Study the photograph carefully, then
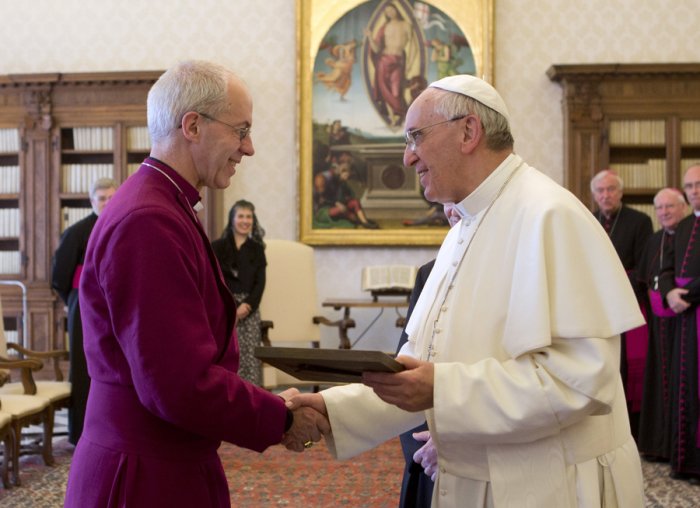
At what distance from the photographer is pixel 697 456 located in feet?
13.6

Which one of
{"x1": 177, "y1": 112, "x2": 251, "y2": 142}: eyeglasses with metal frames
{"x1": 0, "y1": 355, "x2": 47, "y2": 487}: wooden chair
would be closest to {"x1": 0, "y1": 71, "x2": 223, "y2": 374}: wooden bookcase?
{"x1": 0, "y1": 355, "x2": 47, "y2": 487}: wooden chair

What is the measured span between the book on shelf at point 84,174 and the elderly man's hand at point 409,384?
19.9ft

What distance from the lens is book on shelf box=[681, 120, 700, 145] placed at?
6.67 metres

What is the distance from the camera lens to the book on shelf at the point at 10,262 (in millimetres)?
6957

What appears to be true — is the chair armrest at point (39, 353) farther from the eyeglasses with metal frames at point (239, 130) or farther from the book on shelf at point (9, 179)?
the eyeglasses with metal frames at point (239, 130)

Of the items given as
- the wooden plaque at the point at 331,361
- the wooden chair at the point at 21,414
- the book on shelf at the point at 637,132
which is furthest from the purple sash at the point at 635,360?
the wooden chair at the point at 21,414

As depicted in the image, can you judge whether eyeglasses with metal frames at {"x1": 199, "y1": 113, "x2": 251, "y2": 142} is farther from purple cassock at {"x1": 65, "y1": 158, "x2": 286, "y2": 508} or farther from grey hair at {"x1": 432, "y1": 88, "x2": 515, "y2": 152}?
grey hair at {"x1": 432, "y1": 88, "x2": 515, "y2": 152}

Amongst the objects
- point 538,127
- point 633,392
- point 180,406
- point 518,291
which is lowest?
point 633,392

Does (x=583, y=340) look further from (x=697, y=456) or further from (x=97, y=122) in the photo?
(x=97, y=122)

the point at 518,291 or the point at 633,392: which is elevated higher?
the point at 518,291

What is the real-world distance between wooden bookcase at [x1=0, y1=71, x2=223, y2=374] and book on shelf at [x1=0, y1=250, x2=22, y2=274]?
59 mm

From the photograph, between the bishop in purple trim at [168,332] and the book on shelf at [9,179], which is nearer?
the bishop in purple trim at [168,332]

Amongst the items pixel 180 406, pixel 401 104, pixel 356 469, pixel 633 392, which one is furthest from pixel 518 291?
pixel 401 104

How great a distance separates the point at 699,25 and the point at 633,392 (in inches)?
170
